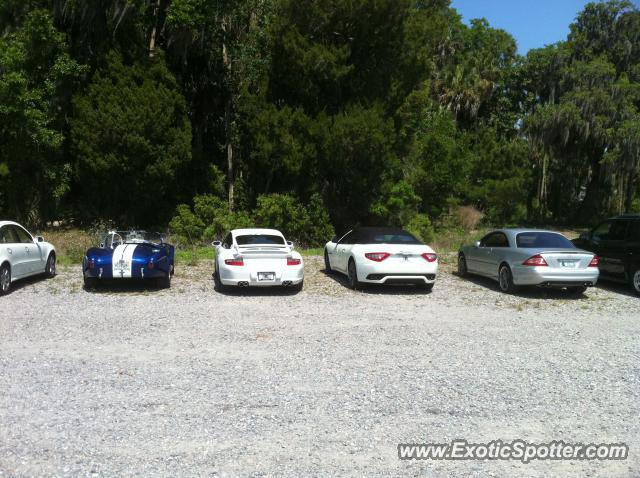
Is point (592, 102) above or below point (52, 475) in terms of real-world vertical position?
above

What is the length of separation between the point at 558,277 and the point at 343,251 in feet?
15.2

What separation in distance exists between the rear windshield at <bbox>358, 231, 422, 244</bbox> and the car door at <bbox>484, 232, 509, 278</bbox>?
71.0 inches

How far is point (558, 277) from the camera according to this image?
11250 mm

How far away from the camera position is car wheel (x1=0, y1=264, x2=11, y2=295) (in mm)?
10836

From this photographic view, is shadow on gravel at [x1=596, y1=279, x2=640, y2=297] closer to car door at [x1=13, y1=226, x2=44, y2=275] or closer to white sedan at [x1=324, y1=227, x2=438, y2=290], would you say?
white sedan at [x1=324, y1=227, x2=438, y2=290]

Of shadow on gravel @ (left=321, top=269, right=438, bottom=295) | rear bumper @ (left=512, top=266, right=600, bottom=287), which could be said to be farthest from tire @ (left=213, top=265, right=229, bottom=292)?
rear bumper @ (left=512, top=266, right=600, bottom=287)

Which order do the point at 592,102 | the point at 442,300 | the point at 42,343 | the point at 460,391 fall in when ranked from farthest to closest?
the point at 592,102 < the point at 442,300 < the point at 42,343 < the point at 460,391

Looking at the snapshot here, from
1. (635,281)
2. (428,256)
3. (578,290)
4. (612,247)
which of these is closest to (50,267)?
(428,256)

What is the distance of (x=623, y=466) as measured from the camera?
409 centimetres

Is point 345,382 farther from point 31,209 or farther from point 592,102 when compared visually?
point 592,102

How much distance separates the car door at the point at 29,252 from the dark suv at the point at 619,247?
12.8 m

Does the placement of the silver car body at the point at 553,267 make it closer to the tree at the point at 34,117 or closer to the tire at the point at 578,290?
the tire at the point at 578,290

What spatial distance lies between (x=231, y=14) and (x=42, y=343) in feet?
59.9

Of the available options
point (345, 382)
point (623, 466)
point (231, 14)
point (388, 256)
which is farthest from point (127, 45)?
point (623, 466)
